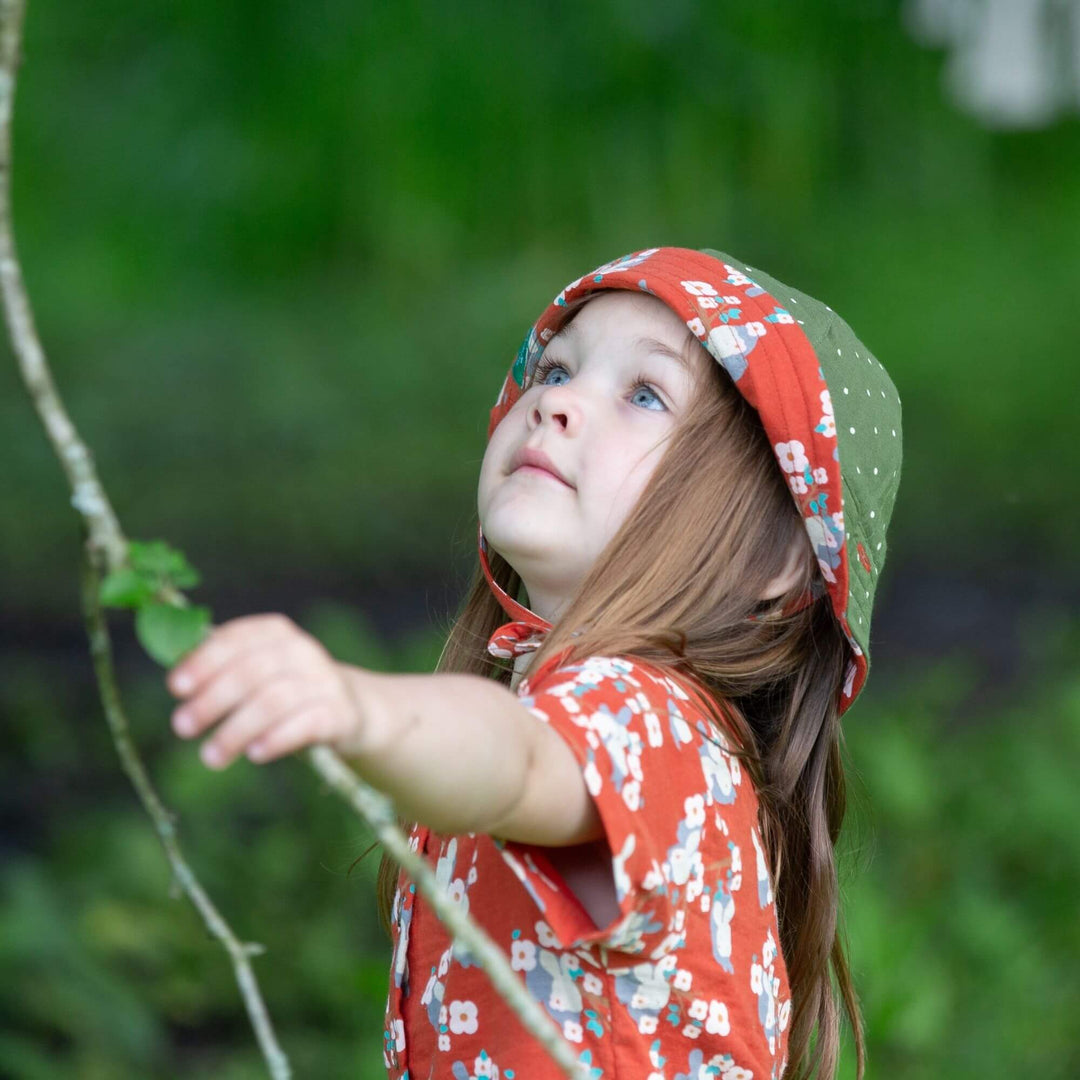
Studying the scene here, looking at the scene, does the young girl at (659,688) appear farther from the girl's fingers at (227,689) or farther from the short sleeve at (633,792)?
the girl's fingers at (227,689)

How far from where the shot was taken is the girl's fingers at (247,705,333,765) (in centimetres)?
69

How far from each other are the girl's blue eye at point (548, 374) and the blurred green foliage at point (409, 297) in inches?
17.2

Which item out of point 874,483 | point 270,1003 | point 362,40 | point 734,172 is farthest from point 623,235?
point 874,483

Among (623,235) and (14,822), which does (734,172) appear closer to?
(623,235)

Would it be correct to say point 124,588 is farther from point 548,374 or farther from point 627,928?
point 548,374

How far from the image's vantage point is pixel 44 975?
2.44 m

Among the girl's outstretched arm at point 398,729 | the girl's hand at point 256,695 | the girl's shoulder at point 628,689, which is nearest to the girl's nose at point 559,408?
the girl's shoulder at point 628,689

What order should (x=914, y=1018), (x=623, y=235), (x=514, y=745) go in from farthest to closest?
1. (x=623, y=235)
2. (x=914, y=1018)
3. (x=514, y=745)

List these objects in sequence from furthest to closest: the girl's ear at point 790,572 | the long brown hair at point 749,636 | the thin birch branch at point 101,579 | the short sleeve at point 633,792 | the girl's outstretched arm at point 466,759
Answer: the girl's ear at point 790,572
the long brown hair at point 749,636
the short sleeve at point 633,792
the girl's outstretched arm at point 466,759
the thin birch branch at point 101,579

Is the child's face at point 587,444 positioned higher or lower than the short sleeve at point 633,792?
higher

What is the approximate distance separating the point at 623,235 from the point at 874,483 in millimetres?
2162

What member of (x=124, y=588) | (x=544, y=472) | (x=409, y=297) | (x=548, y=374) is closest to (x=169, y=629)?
(x=124, y=588)

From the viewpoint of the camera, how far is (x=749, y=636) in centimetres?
132

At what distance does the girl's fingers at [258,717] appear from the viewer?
70cm
